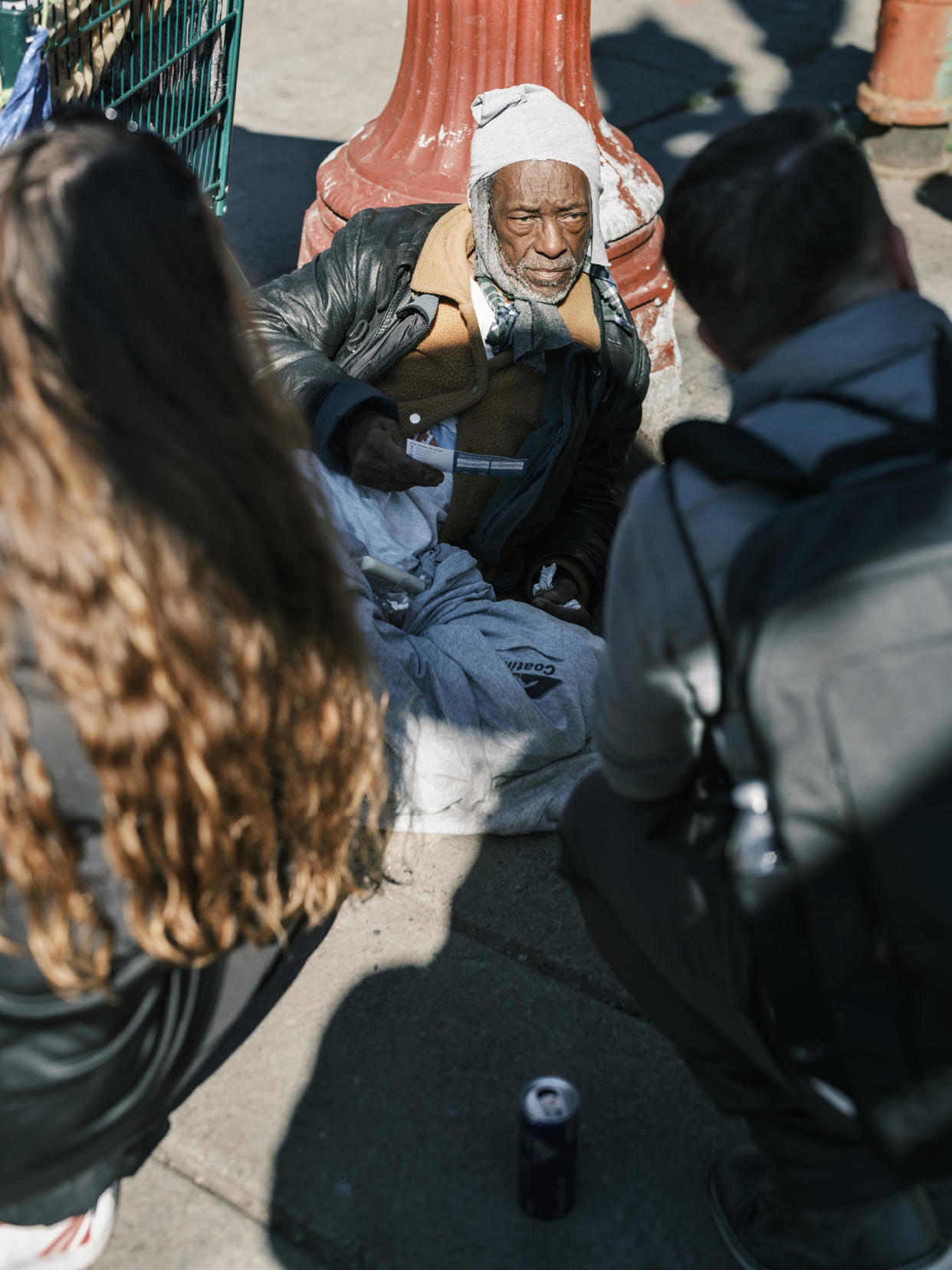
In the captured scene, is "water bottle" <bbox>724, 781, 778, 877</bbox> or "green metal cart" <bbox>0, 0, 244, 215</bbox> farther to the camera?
"green metal cart" <bbox>0, 0, 244, 215</bbox>

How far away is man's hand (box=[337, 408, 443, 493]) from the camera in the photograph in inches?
110

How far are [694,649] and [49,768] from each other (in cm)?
76

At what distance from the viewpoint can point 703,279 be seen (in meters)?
1.47

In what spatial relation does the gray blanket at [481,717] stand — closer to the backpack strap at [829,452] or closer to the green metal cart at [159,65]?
the backpack strap at [829,452]

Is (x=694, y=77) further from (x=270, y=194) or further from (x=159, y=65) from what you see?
(x=159, y=65)

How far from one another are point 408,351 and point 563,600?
0.72m

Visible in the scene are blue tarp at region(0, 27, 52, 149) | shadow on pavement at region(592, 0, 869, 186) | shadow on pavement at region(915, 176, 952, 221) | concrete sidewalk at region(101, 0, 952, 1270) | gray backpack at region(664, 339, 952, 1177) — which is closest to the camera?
gray backpack at region(664, 339, 952, 1177)

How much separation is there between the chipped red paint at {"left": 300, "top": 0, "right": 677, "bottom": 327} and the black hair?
2457 millimetres

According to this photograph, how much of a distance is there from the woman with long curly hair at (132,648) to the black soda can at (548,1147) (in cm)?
50

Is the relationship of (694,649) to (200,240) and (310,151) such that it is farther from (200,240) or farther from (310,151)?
(310,151)

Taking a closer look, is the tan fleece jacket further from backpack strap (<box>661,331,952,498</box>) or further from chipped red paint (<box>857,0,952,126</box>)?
chipped red paint (<box>857,0,952,126</box>)

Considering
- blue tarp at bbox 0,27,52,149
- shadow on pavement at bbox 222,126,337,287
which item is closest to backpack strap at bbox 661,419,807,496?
blue tarp at bbox 0,27,52,149

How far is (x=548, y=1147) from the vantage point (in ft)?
6.04

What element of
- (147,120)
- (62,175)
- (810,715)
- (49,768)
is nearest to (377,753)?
(49,768)
